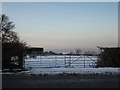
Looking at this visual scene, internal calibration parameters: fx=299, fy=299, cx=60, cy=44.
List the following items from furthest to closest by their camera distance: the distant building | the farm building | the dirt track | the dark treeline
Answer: the distant building, the farm building, the dark treeline, the dirt track

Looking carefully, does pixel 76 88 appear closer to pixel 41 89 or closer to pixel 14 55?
pixel 41 89

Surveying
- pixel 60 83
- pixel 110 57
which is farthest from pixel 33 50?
pixel 60 83

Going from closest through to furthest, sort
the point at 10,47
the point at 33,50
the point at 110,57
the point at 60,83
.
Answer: the point at 60,83
the point at 10,47
the point at 110,57
the point at 33,50

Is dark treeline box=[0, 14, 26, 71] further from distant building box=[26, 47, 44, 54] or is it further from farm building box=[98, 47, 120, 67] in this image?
farm building box=[98, 47, 120, 67]

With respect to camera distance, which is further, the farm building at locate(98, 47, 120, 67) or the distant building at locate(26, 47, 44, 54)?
the distant building at locate(26, 47, 44, 54)

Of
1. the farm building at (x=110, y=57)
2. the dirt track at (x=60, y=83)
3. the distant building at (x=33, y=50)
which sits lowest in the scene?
the dirt track at (x=60, y=83)

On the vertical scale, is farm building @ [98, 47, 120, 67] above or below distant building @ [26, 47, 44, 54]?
below

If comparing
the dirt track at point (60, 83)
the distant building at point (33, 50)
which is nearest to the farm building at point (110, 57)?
the distant building at point (33, 50)

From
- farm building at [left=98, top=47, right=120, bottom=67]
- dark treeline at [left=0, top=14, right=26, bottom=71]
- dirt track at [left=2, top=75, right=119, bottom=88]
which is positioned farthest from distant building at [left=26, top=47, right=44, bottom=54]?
dirt track at [left=2, top=75, right=119, bottom=88]

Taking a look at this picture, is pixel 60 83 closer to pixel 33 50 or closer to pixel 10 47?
pixel 10 47

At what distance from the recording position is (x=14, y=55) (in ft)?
67.1

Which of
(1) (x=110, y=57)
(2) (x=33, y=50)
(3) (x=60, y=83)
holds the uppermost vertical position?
(2) (x=33, y=50)

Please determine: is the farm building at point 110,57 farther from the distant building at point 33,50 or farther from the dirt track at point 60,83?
the dirt track at point 60,83

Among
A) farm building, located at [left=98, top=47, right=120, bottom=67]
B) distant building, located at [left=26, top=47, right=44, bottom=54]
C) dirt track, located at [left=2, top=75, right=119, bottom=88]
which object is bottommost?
Result: dirt track, located at [left=2, top=75, right=119, bottom=88]
